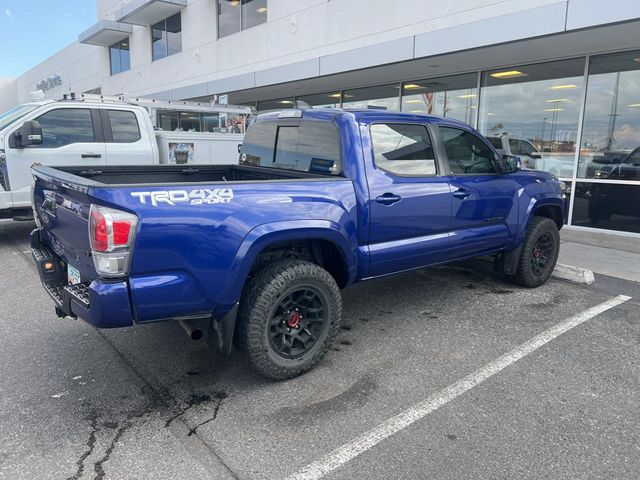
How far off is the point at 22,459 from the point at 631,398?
12.3ft

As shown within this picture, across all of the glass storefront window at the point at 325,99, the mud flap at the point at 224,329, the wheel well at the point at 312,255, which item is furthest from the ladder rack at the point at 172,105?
the mud flap at the point at 224,329

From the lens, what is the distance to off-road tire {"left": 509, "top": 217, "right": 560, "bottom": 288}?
543cm

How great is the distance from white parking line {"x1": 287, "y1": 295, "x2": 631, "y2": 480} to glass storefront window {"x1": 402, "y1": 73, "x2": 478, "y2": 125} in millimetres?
6830

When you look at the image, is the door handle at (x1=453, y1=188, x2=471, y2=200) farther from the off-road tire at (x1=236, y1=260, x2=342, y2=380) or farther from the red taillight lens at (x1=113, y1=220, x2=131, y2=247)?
the red taillight lens at (x1=113, y1=220, x2=131, y2=247)

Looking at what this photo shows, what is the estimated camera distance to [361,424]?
117 inches

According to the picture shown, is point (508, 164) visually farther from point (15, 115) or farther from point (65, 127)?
point (15, 115)

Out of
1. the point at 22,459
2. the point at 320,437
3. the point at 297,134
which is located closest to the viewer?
the point at 22,459

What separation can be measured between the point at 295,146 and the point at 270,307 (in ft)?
5.56

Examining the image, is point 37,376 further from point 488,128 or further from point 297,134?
point 488,128

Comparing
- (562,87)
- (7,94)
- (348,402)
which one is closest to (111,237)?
(348,402)

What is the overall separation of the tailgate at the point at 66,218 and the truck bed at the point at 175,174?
526 mm

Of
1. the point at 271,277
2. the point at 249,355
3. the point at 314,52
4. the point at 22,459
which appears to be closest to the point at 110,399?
the point at 22,459

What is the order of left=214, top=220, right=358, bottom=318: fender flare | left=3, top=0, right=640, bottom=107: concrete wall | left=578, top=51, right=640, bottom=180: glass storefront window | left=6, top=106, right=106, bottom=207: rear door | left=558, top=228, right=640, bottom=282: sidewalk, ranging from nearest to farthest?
left=214, top=220, right=358, bottom=318: fender flare → left=558, top=228, right=640, bottom=282: sidewalk → left=6, top=106, right=106, bottom=207: rear door → left=3, top=0, right=640, bottom=107: concrete wall → left=578, top=51, right=640, bottom=180: glass storefront window

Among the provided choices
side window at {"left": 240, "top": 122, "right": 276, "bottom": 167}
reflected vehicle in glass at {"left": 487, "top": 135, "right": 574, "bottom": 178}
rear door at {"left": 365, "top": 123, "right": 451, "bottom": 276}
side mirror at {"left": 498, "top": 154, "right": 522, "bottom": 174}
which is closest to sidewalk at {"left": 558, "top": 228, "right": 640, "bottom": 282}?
reflected vehicle in glass at {"left": 487, "top": 135, "right": 574, "bottom": 178}
